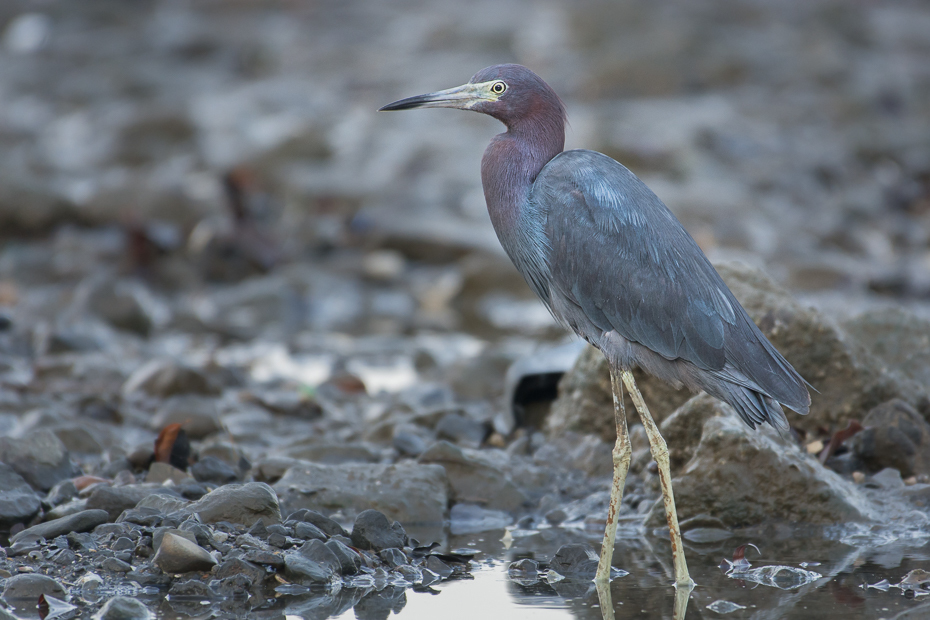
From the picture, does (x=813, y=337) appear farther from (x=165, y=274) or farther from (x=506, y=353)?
(x=165, y=274)

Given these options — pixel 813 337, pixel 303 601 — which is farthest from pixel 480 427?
pixel 303 601

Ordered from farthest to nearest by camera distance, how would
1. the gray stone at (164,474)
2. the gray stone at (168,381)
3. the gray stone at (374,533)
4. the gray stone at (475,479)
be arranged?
the gray stone at (168,381)
the gray stone at (475,479)
the gray stone at (164,474)
the gray stone at (374,533)

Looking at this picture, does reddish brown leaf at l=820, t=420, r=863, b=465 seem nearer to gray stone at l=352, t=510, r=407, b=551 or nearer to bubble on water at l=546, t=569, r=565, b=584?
bubble on water at l=546, t=569, r=565, b=584

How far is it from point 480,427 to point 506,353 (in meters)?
2.07

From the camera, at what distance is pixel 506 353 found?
8523 millimetres

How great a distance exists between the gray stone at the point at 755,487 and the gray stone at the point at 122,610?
2.49 m

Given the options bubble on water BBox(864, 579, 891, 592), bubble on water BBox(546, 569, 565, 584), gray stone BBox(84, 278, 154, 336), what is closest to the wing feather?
bubble on water BBox(864, 579, 891, 592)

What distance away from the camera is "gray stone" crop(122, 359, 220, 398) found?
7.29 metres

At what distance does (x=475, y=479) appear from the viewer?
18.1 ft

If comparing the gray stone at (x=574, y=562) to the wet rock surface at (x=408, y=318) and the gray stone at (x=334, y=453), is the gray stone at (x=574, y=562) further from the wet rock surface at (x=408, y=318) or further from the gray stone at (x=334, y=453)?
the gray stone at (x=334, y=453)

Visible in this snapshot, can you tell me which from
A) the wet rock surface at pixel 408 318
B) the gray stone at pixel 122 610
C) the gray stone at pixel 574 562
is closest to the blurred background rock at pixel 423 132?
the wet rock surface at pixel 408 318

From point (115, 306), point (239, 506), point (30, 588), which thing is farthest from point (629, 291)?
point (115, 306)

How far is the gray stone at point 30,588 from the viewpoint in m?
3.93

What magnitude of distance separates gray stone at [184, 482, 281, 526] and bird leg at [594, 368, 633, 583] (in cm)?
137
